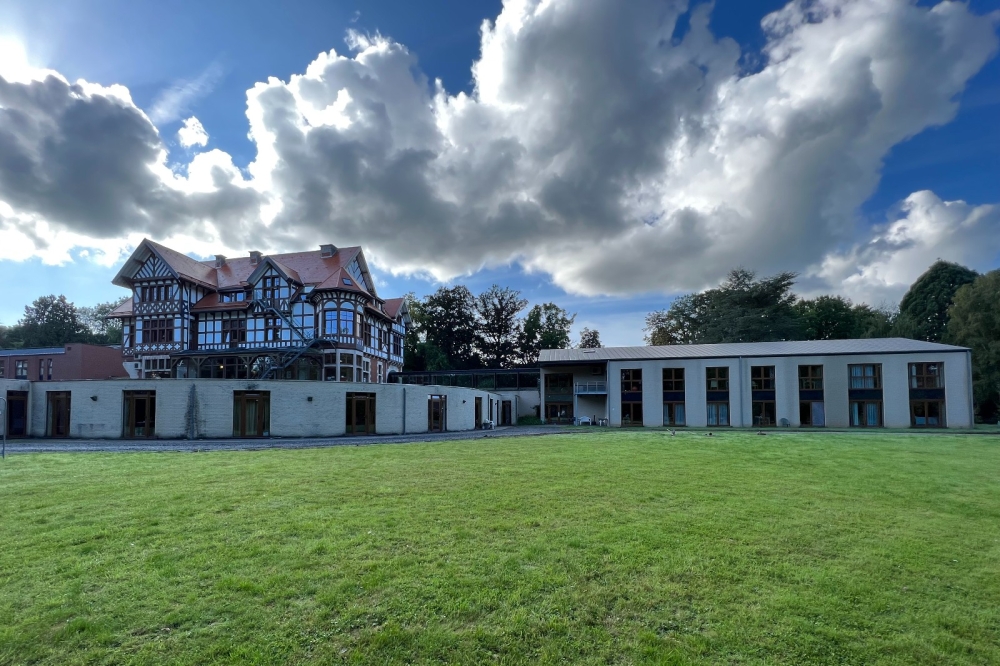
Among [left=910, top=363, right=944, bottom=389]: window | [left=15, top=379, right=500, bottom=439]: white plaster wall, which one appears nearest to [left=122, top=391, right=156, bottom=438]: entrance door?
[left=15, top=379, right=500, bottom=439]: white plaster wall

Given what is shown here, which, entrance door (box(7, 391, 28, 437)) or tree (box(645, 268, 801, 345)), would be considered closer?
entrance door (box(7, 391, 28, 437))

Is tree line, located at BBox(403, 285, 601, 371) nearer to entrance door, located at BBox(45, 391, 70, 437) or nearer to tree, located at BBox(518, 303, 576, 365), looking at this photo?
tree, located at BBox(518, 303, 576, 365)

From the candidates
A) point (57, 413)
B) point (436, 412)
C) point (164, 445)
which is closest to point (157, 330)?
point (57, 413)

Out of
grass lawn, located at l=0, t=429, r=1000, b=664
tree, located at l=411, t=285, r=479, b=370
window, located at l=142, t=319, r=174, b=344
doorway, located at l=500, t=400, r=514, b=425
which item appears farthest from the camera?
tree, located at l=411, t=285, r=479, b=370

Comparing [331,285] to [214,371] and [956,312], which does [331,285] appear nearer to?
[214,371]

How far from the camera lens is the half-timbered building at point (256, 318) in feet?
121

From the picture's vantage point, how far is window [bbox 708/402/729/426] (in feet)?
122

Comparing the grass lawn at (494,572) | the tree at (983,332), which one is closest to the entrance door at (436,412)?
the grass lawn at (494,572)

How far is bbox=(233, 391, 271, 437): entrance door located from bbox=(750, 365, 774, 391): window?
31.7 metres

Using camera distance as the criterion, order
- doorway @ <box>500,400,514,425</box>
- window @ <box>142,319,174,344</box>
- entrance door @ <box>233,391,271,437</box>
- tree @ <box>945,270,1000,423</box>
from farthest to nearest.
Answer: doorway @ <box>500,400,514,425</box>
tree @ <box>945,270,1000,423</box>
window @ <box>142,319,174,344</box>
entrance door @ <box>233,391,271,437</box>

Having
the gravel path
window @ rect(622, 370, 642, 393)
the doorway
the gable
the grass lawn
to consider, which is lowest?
the doorway

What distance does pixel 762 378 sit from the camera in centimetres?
3703

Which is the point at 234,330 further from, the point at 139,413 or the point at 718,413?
the point at 718,413

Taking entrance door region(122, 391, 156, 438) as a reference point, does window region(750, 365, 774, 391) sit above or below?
above
